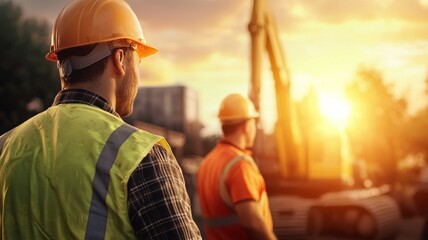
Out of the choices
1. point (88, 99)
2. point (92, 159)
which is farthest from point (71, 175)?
point (88, 99)

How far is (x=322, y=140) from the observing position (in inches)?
603

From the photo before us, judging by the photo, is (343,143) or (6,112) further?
(6,112)

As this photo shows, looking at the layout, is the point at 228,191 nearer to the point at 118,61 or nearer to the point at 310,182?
the point at 118,61

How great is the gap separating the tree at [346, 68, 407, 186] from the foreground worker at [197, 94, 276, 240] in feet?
144

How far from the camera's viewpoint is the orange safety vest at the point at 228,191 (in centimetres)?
461

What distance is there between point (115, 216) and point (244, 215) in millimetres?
2659

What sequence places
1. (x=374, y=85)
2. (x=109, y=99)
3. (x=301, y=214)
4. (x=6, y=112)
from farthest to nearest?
(x=374, y=85), (x=6, y=112), (x=301, y=214), (x=109, y=99)

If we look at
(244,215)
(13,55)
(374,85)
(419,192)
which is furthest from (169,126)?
(244,215)

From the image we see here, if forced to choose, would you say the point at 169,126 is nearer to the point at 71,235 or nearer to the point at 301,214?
the point at 301,214

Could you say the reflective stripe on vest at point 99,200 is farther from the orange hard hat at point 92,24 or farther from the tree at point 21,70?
the tree at point 21,70

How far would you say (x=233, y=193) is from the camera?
459 cm

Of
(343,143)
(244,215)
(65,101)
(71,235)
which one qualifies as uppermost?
(65,101)

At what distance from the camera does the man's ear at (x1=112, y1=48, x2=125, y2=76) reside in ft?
7.29

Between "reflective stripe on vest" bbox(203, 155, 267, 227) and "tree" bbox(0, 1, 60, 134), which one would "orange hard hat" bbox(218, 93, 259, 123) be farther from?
"tree" bbox(0, 1, 60, 134)
